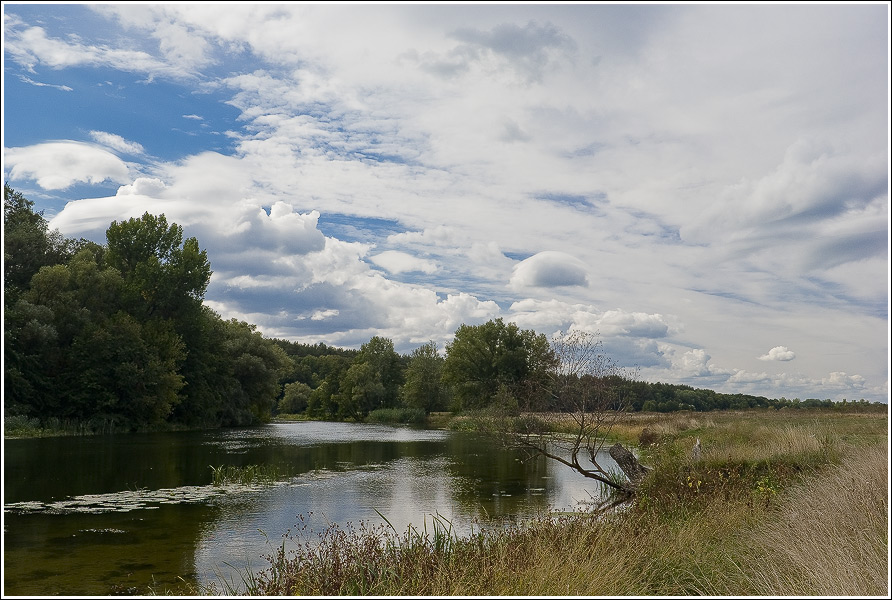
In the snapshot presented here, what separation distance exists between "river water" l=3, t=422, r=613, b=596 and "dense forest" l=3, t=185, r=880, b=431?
2052mm

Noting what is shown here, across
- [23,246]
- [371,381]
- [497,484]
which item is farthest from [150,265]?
[371,381]

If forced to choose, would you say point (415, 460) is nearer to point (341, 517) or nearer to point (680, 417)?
point (341, 517)

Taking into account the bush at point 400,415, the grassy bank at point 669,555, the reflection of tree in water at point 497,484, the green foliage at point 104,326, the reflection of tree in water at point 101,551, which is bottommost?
the bush at point 400,415

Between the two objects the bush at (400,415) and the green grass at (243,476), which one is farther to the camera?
the bush at (400,415)

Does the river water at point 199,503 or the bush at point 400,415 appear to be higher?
the river water at point 199,503

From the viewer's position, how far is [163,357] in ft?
106

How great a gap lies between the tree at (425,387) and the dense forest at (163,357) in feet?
0.38

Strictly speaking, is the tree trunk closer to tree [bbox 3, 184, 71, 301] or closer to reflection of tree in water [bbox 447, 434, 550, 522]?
reflection of tree in water [bbox 447, 434, 550, 522]

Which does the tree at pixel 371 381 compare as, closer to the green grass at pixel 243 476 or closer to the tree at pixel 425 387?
the tree at pixel 425 387

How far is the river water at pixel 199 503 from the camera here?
8.16 metres

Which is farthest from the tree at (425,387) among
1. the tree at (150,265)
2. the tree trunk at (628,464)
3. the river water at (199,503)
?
the tree trunk at (628,464)

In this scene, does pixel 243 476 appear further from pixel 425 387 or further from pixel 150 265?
pixel 425 387

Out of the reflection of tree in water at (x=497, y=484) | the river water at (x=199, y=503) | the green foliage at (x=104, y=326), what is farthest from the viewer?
the reflection of tree in water at (x=497, y=484)

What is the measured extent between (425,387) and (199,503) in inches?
2028
